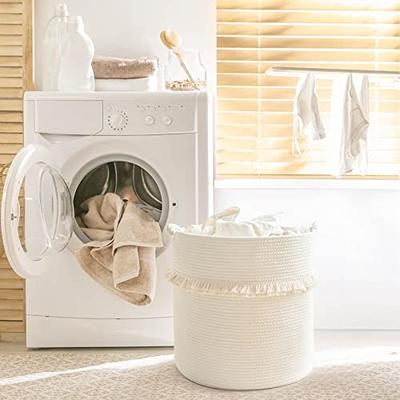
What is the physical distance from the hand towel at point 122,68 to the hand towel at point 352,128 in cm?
79

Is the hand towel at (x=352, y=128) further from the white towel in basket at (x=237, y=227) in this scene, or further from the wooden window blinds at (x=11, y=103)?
the wooden window blinds at (x=11, y=103)

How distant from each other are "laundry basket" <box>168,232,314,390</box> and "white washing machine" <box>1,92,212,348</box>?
35 centimetres

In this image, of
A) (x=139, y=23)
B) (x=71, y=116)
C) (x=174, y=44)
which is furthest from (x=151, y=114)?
(x=139, y=23)

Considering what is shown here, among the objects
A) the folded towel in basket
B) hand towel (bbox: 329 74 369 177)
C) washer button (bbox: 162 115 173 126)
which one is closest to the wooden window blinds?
the folded towel in basket

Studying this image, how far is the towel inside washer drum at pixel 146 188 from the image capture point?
101 inches

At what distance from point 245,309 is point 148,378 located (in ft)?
1.37

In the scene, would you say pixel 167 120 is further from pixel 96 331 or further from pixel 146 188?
pixel 96 331

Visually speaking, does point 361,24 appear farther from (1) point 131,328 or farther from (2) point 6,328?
(2) point 6,328

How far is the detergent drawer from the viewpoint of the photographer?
244cm

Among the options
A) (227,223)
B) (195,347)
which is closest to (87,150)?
(227,223)

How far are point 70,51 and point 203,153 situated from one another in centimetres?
66

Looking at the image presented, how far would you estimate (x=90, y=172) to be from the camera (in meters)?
2.50

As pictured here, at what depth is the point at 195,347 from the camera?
2.14 metres

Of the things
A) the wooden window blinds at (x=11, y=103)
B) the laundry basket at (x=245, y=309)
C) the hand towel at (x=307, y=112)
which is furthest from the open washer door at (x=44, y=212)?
the hand towel at (x=307, y=112)
